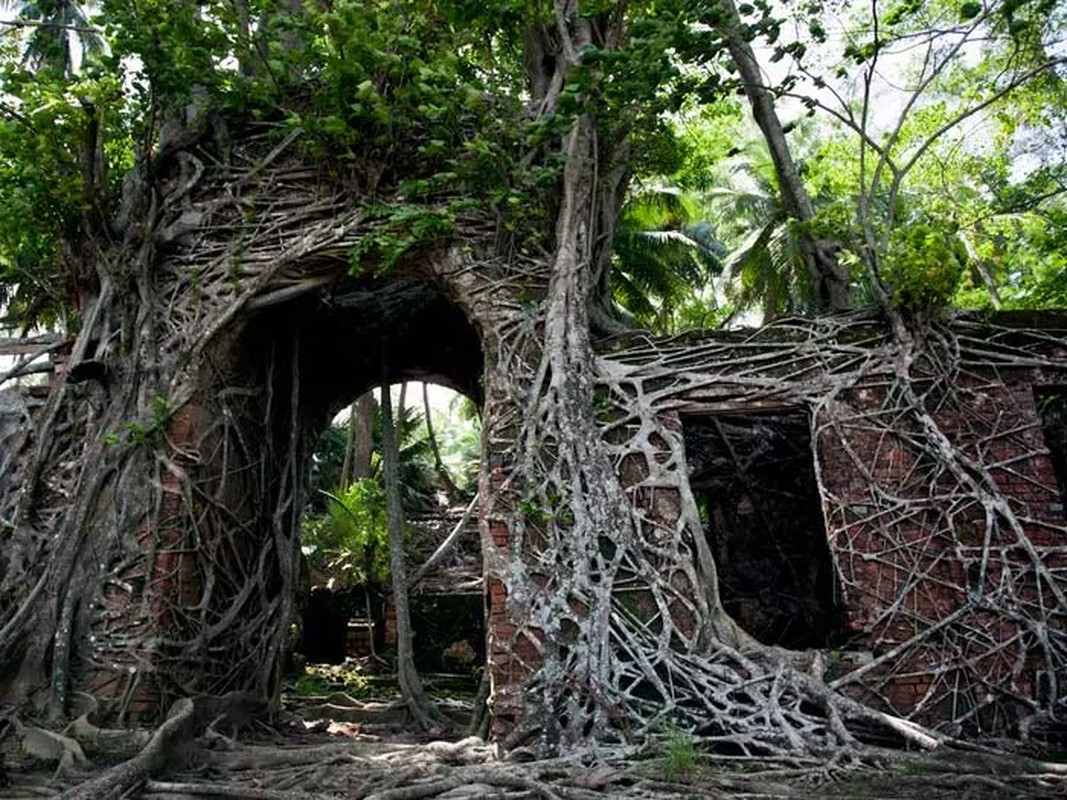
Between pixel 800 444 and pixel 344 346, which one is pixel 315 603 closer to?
pixel 344 346

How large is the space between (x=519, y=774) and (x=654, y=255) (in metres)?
12.5

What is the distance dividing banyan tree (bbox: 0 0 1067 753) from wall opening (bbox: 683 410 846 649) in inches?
67.6

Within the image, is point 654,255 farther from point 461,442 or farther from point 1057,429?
point 461,442

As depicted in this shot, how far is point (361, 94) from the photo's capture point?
16.6ft

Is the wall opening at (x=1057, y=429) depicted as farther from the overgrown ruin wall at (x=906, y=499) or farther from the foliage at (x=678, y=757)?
the foliage at (x=678, y=757)

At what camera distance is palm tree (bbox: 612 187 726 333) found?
13.8m

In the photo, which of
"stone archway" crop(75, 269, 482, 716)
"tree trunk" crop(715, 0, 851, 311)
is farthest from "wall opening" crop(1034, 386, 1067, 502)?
"stone archway" crop(75, 269, 482, 716)

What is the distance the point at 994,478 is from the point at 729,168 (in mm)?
14621

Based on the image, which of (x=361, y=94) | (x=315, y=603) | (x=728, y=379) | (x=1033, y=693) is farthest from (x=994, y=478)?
(x=315, y=603)

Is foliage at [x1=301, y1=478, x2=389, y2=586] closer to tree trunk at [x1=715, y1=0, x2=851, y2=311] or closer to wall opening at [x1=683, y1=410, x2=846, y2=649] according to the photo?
wall opening at [x1=683, y1=410, x2=846, y2=649]

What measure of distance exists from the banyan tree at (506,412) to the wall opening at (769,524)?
5.63ft

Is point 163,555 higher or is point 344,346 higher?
point 344,346

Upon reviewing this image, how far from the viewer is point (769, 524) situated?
7699 mm

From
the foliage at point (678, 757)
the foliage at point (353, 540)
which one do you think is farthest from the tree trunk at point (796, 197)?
the foliage at point (353, 540)
